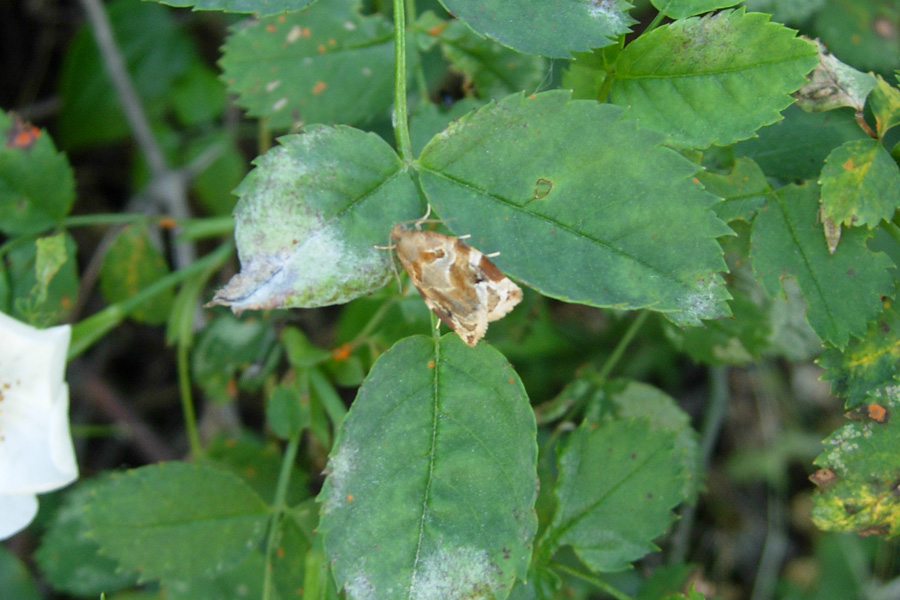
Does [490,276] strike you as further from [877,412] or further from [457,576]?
[877,412]

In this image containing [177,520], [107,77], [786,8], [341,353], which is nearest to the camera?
[177,520]

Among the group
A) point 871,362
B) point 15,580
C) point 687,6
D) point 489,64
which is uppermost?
point 687,6

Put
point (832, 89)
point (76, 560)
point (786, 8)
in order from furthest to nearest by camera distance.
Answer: point (76, 560), point (786, 8), point (832, 89)

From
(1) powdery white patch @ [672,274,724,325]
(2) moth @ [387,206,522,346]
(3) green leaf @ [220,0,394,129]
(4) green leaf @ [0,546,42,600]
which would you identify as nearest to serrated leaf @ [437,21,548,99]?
(3) green leaf @ [220,0,394,129]

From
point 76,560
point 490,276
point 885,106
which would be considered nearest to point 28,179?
point 76,560

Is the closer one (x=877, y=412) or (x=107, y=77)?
(x=877, y=412)

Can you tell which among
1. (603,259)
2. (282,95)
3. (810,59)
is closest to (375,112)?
(282,95)

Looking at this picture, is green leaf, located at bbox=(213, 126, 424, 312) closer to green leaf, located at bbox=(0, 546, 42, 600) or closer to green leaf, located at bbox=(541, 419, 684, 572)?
green leaf, located at bbox=(541, 419, 684, 572)

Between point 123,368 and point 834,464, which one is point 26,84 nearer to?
point 123,368
